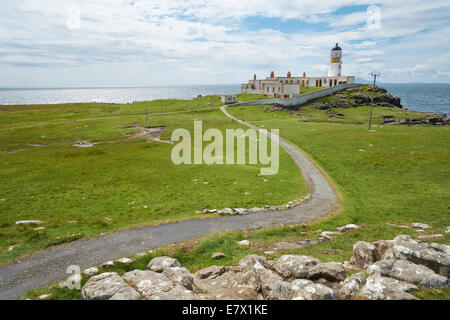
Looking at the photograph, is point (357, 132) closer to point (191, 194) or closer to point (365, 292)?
point (191, 194)

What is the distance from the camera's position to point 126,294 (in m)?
11.1

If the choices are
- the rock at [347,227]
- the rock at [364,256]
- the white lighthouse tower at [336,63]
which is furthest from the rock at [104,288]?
the white lighthouse tower at [336,63]

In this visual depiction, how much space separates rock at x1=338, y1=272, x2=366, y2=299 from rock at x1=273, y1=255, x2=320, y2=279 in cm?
201

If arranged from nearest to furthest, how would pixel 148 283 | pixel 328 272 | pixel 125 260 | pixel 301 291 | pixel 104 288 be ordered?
pixel 301 291
pixel 104 288
pixel 148 283
pixel 328 272
pixel 125 260

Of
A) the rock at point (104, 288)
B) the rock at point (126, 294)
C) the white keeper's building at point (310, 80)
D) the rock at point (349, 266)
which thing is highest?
the white keeper's building at point (310, 80)

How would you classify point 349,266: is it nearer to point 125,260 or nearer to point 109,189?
point 125,260

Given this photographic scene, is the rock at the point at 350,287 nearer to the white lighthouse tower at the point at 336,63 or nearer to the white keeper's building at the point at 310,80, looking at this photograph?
the white keeper's building at the point at 310,80

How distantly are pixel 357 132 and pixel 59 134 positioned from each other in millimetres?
82800

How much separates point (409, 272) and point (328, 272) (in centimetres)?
349

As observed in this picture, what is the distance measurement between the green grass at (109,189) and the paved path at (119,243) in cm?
154

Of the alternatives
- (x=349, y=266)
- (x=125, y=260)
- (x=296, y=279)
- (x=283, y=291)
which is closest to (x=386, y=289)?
(x=296, y=279)

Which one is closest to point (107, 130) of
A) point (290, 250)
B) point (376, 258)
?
point (290, 250)

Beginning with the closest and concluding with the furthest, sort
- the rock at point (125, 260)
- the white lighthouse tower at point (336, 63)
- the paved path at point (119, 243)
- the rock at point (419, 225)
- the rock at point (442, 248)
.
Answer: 1. the rock at point (442, 248)
2. the paved path at point (119, 243)
3. the rock at point (125, 260)
4. the rock at point (419, 225)
5. the white lighthouse tower at point (336, 63)

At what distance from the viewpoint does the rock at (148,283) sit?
11.7m
